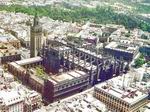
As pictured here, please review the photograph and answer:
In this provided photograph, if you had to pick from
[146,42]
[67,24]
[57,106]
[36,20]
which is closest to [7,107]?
[57,106]

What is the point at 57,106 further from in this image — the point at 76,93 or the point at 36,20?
the point at 36,20

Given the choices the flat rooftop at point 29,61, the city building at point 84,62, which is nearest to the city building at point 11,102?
the city building at point 84,62

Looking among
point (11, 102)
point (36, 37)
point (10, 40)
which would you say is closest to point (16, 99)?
point (11, 102)

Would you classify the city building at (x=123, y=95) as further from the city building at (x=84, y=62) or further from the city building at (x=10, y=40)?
the city building at (x=10, y=40)

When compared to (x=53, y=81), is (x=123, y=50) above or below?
above

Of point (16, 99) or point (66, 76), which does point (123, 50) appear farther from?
point (16, 99)

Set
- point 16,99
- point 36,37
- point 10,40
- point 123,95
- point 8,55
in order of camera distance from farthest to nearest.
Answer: point 10,40
point 36,37
point 8,55
point 123,95
point 16,99

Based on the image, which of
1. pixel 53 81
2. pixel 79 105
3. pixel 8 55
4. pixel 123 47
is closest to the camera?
pixel 79 105
